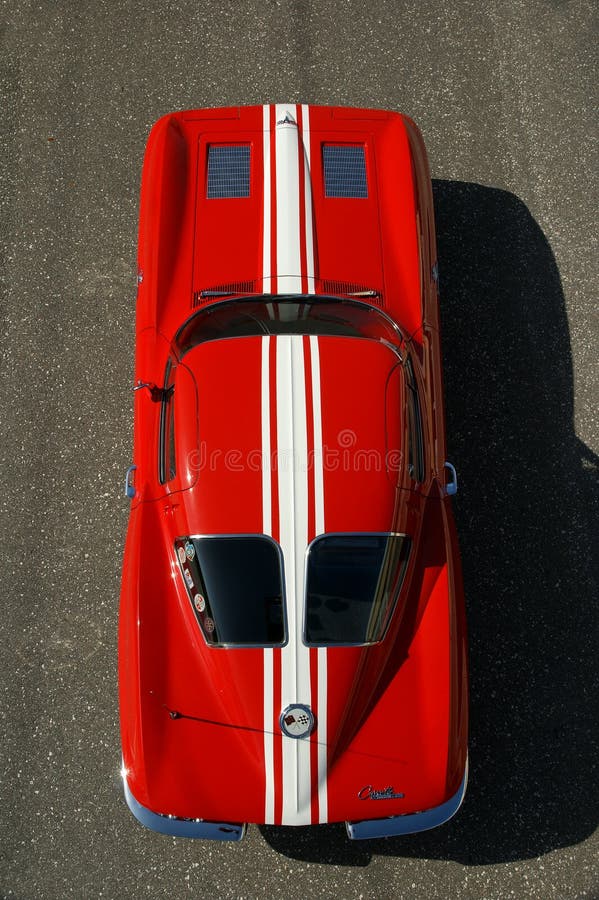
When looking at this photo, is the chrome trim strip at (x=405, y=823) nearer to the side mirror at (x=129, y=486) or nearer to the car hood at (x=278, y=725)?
the car hood at (x=278, y=725)

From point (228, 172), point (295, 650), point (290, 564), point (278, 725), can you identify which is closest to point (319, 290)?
point (228, 172)

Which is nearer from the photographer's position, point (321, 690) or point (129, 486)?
point (321, 690)

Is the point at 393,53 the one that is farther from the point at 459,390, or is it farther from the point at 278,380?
the point at 278,380

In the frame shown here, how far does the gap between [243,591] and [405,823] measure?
4.36 feet

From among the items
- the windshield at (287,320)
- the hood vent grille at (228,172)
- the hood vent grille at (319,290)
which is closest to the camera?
the windshield at (287,320)

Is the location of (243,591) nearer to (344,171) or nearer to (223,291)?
(223,291)

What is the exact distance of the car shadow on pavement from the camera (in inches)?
157

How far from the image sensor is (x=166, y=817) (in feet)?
10.6

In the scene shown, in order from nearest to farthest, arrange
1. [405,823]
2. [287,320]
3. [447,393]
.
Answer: [405,823]
[287,320]
[447,393]

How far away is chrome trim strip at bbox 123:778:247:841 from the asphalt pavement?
0.77m

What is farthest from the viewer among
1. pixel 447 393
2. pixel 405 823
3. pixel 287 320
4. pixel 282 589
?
pixel 447 393

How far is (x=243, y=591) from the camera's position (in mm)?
3180

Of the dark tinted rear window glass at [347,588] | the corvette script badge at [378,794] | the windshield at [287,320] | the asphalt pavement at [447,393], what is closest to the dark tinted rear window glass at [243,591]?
the dark tinted rear window glass at [347,588]

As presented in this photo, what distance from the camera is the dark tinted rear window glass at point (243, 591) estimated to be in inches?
125
